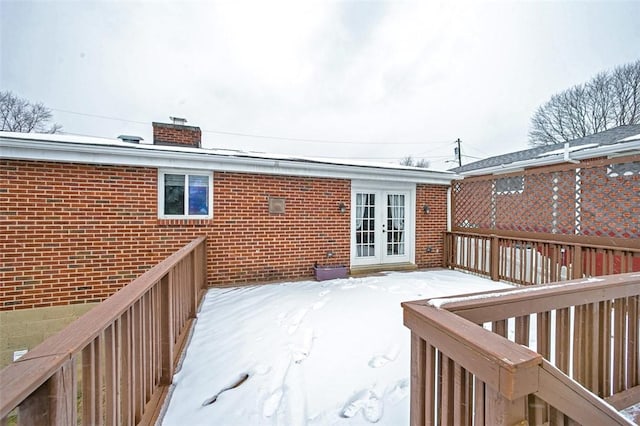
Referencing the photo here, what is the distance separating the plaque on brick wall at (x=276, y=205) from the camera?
223 inches

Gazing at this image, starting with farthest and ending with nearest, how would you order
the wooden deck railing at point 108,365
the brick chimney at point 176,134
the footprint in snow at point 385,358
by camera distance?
the brick chimney at point 176,134 → the footprint in snow at point 385,358 → the wooden deck railing at point 108,365

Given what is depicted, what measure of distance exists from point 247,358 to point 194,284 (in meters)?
1.56

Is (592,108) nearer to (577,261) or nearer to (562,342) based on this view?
(577,261)

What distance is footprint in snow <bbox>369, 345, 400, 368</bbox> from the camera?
8.44ft

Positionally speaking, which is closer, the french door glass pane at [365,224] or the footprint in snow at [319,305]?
the footprint in snow at [319,305]

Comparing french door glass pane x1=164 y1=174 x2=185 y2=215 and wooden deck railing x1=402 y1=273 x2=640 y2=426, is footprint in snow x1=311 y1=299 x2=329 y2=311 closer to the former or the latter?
wooden deck railing x1=402 y1=273 x2=640 y2=426

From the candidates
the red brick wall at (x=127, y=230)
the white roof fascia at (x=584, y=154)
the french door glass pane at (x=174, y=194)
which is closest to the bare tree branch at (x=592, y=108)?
the white roof fascia at (x=584, y=154)

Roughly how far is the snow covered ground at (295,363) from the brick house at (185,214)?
1.41 meters

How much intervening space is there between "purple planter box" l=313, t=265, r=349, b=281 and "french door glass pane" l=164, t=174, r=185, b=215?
113 inches

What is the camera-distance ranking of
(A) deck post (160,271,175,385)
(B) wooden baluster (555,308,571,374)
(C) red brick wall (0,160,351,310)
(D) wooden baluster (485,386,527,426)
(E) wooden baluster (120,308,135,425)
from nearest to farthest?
(D) wooden baluster (485,386,527,426) < (E) wooden baluster (120,308,135,425) < (B) wooden baluster (555,308,571,374) < (A) deck post (160,271,175,385) < (C) red brick wall (0,160,351,310)

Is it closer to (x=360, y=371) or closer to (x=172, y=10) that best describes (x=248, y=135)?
(x=172, y=10)

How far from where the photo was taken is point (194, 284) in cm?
379

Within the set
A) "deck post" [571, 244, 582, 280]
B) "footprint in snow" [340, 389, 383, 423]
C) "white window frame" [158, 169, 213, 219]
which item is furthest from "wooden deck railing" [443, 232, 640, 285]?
"white window frame" [158, 169, 213, 219]

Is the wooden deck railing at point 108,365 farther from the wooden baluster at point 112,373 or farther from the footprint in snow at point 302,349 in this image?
the footprint in snow at point 302,349
